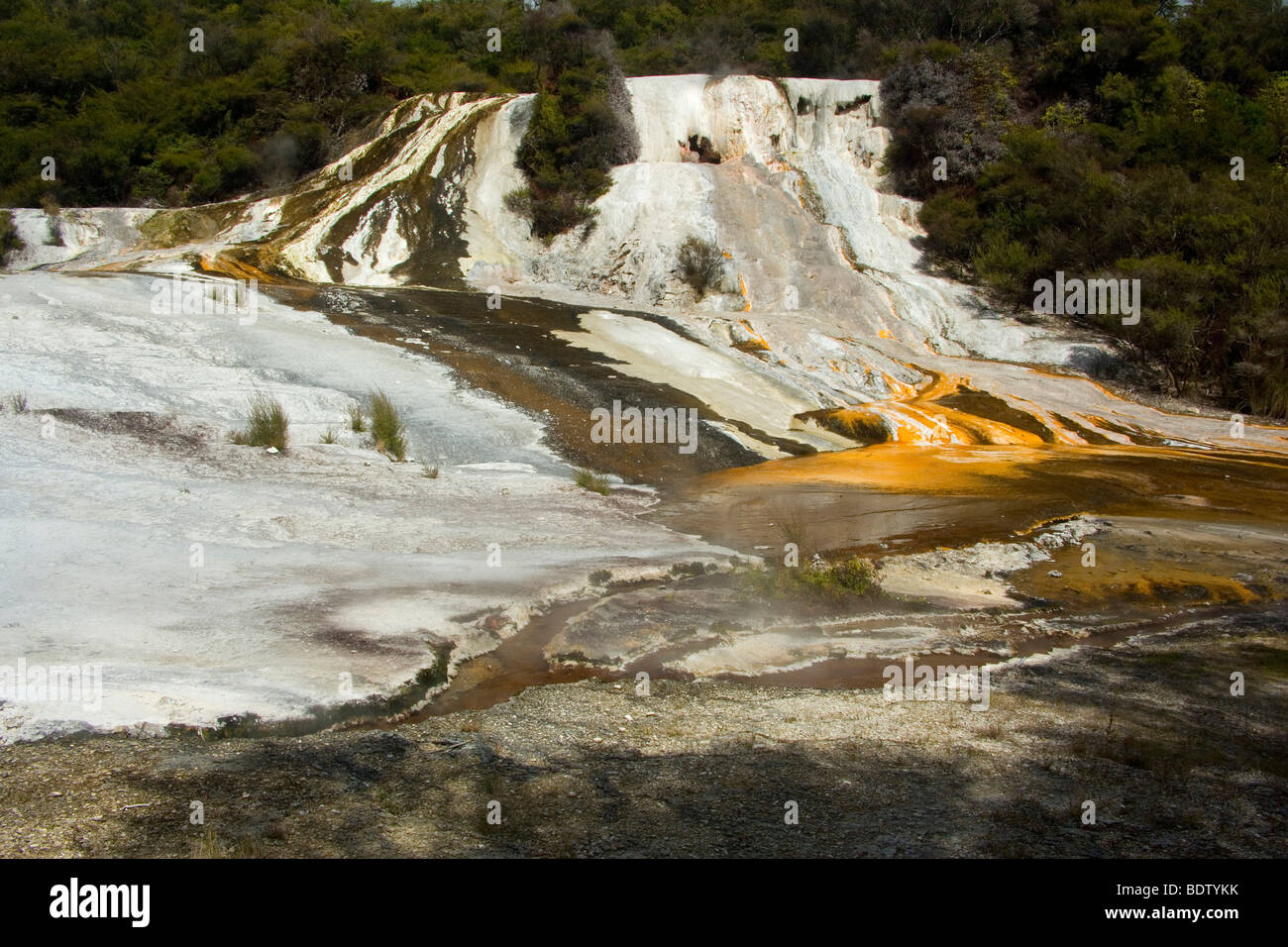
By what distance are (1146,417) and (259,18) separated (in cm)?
3593

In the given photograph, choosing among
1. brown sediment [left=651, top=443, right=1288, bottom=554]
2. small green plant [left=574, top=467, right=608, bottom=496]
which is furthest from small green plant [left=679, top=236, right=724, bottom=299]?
small green plant [left=574, top=467, right=608, bottom=496]

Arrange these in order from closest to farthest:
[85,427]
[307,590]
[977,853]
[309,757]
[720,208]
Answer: [977,853] → [309,757] → [307,590] → [85,427] → [720,208]

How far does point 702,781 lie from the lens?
4457 mm

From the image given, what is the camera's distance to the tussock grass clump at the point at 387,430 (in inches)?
440

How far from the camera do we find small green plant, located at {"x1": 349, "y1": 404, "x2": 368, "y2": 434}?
11375mm

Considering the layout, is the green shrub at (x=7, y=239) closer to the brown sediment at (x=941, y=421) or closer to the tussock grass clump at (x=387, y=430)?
the tussock grass clump at (x=387, y=430)

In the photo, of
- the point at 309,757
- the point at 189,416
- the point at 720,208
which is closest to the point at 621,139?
the point at 720,208

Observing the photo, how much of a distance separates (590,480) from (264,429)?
3505 millimetres

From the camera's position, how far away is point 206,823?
3.81 meters

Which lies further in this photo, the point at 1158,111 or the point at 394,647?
the point at 1158,111

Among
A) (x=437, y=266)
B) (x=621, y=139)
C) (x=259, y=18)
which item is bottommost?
(x=437, y=266)

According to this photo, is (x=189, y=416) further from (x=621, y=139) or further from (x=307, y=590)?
(x=621, y=139)

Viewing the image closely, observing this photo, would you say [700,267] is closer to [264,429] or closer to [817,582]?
[264,429]

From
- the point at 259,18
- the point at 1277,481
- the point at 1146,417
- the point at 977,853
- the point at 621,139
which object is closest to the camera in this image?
the point at 977,853
